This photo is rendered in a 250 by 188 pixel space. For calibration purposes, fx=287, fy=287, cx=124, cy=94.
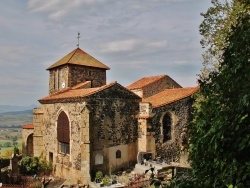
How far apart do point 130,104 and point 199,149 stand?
66.3 ft

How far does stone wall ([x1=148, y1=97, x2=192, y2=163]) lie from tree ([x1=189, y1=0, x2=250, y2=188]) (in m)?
19.4

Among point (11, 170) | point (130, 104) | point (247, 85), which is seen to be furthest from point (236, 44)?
point (11, 170)

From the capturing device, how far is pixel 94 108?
23.1m

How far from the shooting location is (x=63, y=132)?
85.4 ft

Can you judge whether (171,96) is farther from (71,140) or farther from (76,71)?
(76,71)

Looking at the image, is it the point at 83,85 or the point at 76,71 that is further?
the point at 76,71

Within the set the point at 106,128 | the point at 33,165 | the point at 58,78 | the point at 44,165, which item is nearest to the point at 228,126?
the point at 106,128

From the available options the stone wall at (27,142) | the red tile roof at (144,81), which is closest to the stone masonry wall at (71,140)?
the stone wall at (27,142)

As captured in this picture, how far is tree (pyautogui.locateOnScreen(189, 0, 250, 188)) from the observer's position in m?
4.30

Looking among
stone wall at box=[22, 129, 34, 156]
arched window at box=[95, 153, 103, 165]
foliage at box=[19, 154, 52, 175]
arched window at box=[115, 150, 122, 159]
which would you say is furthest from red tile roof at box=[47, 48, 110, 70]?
arched window at box=[95, 153, 103, 165]

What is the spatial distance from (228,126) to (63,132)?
900 inches

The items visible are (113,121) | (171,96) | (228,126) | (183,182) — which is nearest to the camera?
(228,126)

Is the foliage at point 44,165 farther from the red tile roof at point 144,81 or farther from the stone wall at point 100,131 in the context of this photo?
the red tile roof at point 144,81

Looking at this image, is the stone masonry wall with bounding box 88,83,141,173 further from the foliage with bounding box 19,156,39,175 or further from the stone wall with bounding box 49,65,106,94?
the stone wall with bounding box 49,65,106,94
